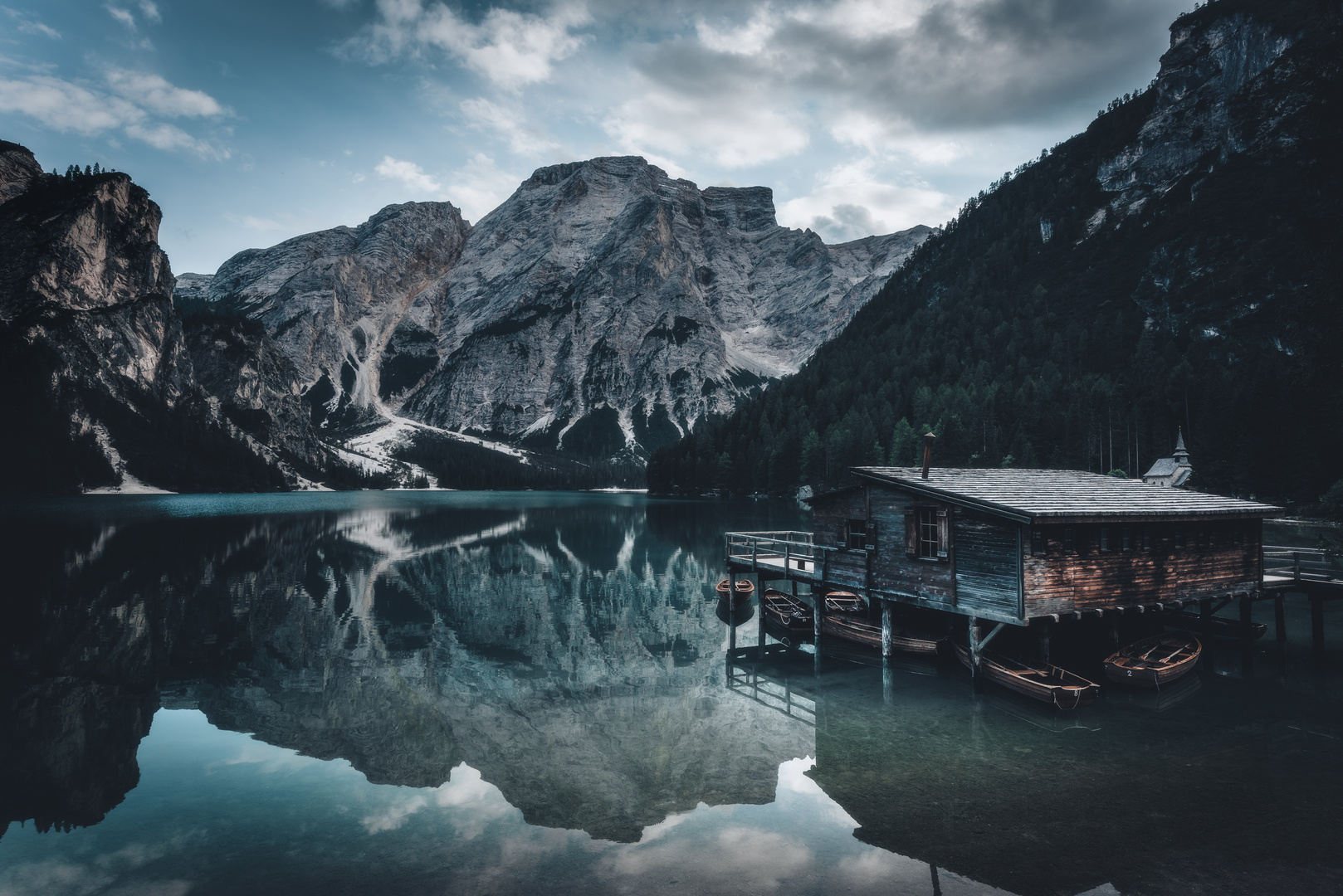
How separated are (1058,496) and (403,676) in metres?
27.1

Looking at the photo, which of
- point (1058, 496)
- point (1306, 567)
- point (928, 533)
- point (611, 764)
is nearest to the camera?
point (611, 764)

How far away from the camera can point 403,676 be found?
2772cm

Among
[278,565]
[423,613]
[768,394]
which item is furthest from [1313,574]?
[768,394]

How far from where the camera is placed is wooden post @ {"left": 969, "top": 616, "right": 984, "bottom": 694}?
2477 centimetres

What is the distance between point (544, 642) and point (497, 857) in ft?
68.2

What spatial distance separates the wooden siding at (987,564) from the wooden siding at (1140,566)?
0.45 m

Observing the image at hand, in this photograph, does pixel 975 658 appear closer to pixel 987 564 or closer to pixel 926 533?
pixel 987 564

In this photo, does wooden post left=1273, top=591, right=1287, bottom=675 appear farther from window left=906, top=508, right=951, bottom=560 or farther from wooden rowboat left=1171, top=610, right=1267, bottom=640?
window left=906, top=508, right=951, bottom=560

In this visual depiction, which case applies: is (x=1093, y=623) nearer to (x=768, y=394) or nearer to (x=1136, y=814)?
(x=1136, y=814)

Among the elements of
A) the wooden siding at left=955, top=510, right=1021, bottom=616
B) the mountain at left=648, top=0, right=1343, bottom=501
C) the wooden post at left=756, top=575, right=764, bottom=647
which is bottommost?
the wooden post at left=756, top=575, right=764, bottom=647

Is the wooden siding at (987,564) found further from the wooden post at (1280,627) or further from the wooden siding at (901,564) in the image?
the wooden post at (1280,627)

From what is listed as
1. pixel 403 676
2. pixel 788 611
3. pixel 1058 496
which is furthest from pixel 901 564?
pixel 403 676

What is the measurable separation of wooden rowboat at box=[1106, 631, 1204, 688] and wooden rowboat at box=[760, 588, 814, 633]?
42.9ft

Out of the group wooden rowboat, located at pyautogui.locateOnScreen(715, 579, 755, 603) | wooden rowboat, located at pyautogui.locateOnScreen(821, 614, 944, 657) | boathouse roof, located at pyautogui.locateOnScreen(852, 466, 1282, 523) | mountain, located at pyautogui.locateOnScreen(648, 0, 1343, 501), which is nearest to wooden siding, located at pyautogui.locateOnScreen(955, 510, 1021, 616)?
boathouse roof, located at pyautogui.locateOnScreen(852, 466, 1282, 523)
